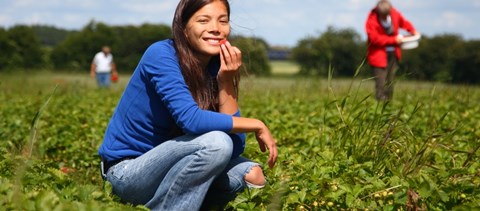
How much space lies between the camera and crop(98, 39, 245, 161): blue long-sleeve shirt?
297 cm

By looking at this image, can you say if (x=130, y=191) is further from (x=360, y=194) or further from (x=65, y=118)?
(x=65, y=118)

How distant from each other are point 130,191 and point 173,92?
1.69ft

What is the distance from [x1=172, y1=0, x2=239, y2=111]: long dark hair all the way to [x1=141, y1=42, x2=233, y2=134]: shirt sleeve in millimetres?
55

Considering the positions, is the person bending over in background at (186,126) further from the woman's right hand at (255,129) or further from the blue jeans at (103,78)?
the blue jeans at (103,78)

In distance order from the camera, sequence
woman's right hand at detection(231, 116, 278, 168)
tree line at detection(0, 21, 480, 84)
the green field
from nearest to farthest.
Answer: the green field < woman's right hand at detection(231, 116, 278, 168) < tree line at detection(0, 21, 480, 84)

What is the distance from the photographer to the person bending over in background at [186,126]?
2.96m

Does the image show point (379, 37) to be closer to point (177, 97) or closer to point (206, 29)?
point (206, 29)

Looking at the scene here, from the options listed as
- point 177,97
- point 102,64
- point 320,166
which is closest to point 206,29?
point 177,97

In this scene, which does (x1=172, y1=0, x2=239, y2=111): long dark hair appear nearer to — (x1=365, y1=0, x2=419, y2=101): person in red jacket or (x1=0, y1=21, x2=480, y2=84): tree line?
(x1=365, y1=0, x2=419, y2=101): person in red jacket

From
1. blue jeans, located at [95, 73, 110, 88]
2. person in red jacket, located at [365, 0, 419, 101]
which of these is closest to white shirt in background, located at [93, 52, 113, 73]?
blue jeans, located at [95, 73, 110, 88]

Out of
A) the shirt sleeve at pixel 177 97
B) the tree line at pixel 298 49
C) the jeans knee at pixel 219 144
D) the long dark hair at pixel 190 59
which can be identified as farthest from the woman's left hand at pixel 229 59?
the tree line at pixel 298 49

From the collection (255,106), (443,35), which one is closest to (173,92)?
(255,106)

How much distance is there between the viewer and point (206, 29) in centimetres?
318

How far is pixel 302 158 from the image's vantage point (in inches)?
149
